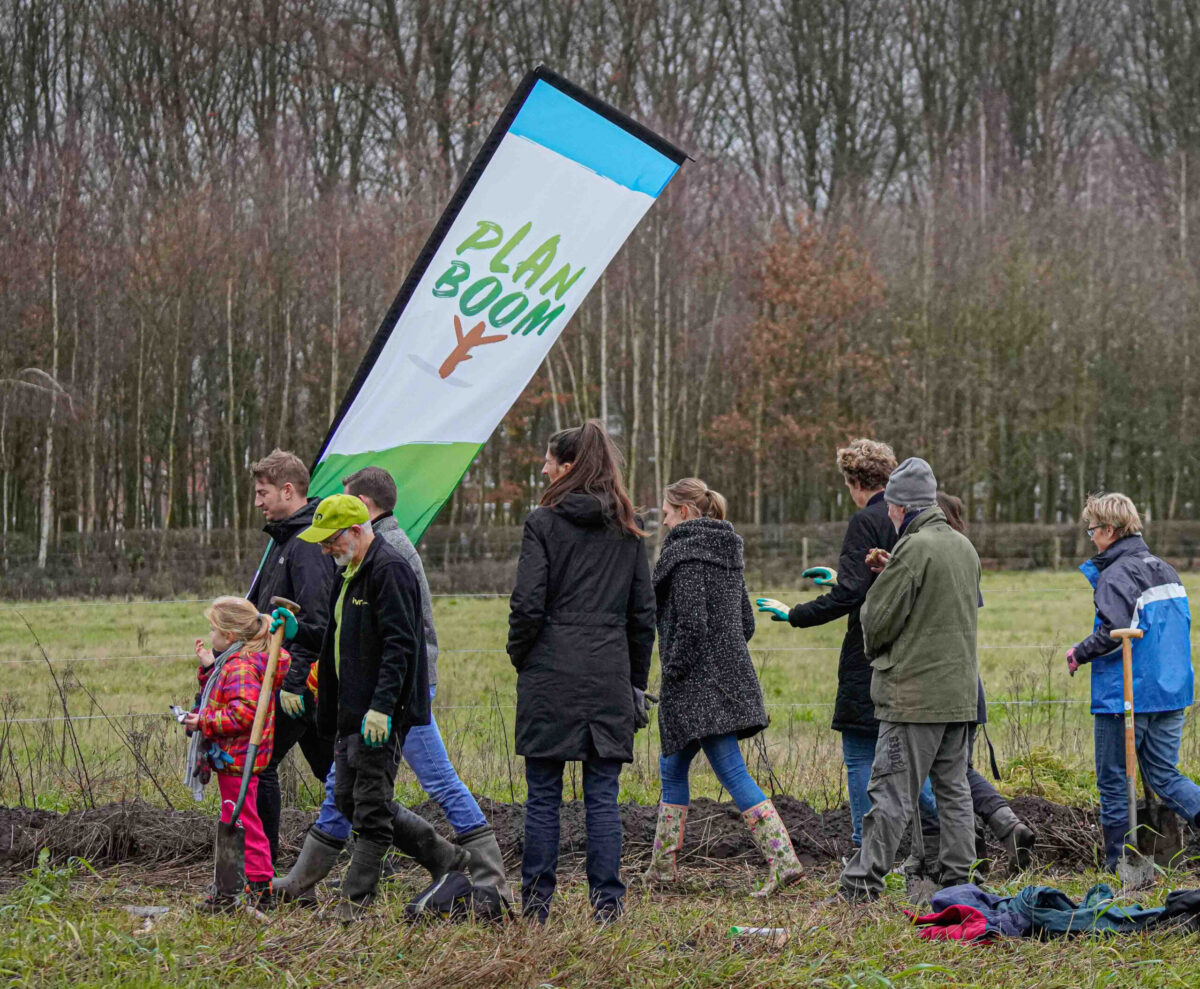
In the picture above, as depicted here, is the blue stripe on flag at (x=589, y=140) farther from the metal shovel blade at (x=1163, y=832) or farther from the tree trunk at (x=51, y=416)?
the tree trunk at (x=51, y=416)

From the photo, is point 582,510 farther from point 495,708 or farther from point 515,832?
point 495,708

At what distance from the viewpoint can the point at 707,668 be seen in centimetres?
536

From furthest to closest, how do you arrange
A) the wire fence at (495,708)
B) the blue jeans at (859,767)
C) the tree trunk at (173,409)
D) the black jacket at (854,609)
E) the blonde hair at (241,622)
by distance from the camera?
1. the tree trunk at (173,409)
2. the wire fence at (495,708)
3. the blue jeans at (859,767)
4. the black jacket at (854,609)
5. the blonde hair at (241,622)

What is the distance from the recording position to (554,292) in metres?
5.78

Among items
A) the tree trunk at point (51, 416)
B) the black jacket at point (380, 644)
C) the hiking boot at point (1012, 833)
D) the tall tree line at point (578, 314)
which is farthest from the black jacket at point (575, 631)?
Answer: the tall tree line at point (578, 314)

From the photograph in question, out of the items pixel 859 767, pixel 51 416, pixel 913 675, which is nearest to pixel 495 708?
pixel 859 767

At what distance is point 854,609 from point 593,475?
1.45m

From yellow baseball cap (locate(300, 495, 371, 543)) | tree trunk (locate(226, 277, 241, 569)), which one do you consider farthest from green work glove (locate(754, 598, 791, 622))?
tree trunk (locate(226, 277, 241, 569))

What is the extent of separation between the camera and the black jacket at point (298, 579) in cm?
521

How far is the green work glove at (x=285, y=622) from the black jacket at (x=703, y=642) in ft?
4.74

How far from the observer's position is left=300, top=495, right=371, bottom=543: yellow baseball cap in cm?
470

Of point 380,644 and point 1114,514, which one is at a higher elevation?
point 1114,514

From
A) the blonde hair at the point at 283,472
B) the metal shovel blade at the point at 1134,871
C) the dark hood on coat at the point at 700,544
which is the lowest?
the metal shovel blade at the point at 1134,871

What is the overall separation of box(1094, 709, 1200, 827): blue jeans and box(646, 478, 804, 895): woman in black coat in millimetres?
1509
